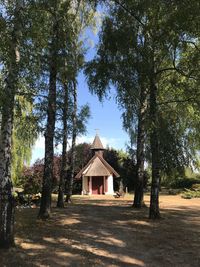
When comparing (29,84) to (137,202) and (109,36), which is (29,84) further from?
(137,202)

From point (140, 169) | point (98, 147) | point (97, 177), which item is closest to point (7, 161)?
point (140, 169)

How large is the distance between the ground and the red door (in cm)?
3349

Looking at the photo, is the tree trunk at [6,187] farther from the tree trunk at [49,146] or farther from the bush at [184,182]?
the bush at [184,182]

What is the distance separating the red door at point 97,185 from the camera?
49688 mm

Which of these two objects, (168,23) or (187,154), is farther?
(187,154)

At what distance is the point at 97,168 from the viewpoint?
49562mm

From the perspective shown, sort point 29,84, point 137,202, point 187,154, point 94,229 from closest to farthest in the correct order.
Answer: point 29,84 < point 94,229 < point 137,202 < point 187,154

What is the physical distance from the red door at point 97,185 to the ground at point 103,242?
33490mm

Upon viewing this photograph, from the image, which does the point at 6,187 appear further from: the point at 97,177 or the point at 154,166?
the point at 97,177

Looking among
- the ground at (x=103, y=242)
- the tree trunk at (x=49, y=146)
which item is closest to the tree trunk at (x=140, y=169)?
the ground at (x=103, y=242)

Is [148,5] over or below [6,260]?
over

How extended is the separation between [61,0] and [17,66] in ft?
24.8

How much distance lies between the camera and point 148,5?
596 inches

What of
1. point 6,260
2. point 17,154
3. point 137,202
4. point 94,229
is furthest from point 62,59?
point 17,154
